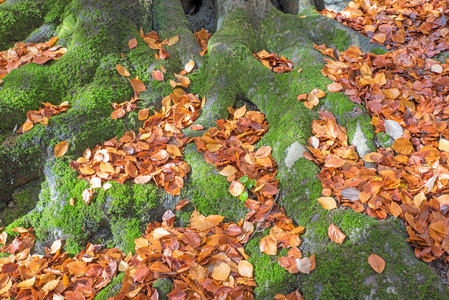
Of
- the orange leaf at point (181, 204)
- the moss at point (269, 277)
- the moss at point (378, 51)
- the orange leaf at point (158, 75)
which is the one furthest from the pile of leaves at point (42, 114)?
the moss at point (378, 51)

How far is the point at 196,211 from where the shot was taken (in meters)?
2.71

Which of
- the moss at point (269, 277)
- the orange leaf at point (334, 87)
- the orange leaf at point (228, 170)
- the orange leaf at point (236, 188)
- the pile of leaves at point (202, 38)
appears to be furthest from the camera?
the pile of leaves at point (202, 38)

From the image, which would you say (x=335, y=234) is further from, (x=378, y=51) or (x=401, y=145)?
(x=378, y=51)

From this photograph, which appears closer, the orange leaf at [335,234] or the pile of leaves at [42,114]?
the orange leaf at [335,234]

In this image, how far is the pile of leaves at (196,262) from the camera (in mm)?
2162

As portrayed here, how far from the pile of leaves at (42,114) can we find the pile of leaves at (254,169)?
4.80ft

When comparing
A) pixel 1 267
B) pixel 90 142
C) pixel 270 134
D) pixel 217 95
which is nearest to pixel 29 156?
pixel 90 142

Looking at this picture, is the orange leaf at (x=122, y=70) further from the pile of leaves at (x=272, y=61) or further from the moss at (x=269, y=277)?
the moss at (x=269, y=277)

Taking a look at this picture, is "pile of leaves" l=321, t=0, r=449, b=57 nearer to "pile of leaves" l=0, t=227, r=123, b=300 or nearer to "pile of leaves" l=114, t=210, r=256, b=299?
"pile of leaves" l=114, t=210, r=256, b=299

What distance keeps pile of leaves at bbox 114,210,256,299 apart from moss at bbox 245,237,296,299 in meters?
0.05

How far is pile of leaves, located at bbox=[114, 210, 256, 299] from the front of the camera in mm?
2162

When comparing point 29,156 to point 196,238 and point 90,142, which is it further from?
point 196,238

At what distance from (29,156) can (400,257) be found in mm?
3200

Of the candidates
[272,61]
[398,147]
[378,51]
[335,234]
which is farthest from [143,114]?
[378,51]
